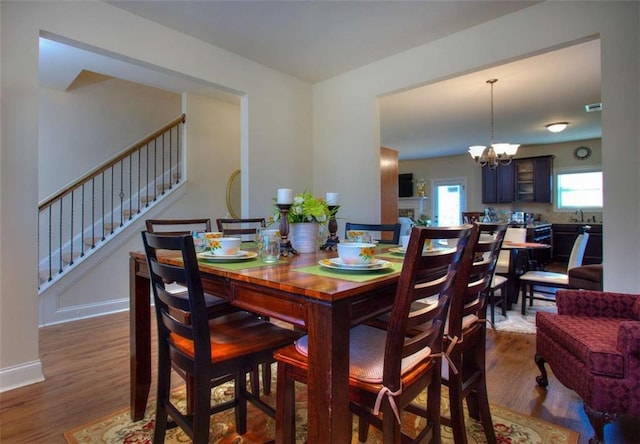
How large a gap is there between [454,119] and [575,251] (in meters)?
2.77

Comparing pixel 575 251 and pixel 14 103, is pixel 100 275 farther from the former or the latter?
pixel 575 251

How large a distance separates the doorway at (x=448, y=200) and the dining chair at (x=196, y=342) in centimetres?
776

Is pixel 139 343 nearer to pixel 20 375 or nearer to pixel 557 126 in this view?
pixel 20 375

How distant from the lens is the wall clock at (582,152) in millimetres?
6906

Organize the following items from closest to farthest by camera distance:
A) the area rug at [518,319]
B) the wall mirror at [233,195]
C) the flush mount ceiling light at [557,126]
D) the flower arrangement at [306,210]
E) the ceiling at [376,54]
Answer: the flower arrangement at [306,210], the ceiling at [376,54], the area rug at [518,319], the wall mirror at [233,195], the flush mount ceiling light at [557,126]

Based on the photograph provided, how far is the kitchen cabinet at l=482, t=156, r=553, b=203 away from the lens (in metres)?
7.13

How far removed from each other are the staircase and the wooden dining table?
3.28 metres

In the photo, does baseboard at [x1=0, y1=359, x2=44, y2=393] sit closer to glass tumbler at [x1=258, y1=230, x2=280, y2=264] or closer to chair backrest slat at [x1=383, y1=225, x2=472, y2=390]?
glass tumbler at [x1=258, y1=230, x2=280, y2=264]

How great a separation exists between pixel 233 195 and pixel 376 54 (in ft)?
9.64

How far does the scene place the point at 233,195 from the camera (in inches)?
206

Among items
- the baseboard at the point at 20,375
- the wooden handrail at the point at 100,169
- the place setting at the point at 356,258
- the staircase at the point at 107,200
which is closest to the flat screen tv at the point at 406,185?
the staircase at the point at 107,200

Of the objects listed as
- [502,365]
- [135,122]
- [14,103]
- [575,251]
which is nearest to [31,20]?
[14,103]

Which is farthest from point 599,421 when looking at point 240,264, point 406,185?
point 406,185

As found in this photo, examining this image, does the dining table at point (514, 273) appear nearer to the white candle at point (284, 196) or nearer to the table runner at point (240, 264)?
the white candle at point (284, 196)
